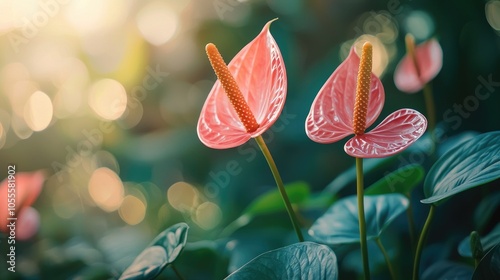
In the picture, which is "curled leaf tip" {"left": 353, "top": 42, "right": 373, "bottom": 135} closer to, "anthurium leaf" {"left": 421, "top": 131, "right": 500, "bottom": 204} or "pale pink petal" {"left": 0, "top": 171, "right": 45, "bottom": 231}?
"anthurium leaf" {"left": 421, "top": 131, "right": 500, "bottom": 204}

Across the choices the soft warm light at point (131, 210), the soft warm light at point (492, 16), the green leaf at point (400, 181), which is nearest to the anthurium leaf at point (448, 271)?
the green leaf at point (400, 181)

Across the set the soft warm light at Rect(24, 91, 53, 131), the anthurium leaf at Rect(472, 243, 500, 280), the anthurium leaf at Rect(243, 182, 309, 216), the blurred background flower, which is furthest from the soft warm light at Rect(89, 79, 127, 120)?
the anthurium leaf at Rect(472, 243, 500, 280)

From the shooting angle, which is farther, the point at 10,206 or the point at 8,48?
the point at 8,48

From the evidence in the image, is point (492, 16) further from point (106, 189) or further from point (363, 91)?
point (106, 189)

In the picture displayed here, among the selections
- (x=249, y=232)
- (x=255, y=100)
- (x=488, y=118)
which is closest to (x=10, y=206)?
(x=249, y=232)

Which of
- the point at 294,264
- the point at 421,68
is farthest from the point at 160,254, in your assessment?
the point at 421,68

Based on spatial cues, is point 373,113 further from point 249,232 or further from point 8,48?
point 8,48
